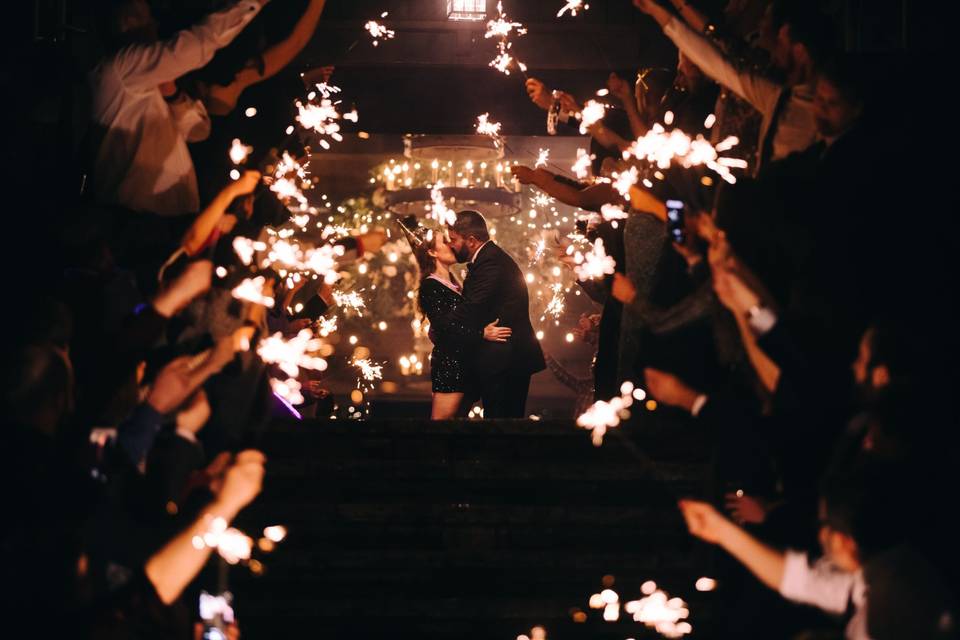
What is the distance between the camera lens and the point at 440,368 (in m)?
8.79

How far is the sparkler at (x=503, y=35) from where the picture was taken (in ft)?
31.0

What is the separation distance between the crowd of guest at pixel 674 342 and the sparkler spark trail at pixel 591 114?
0.15 m

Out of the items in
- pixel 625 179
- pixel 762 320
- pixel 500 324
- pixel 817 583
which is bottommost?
pixel 500 324

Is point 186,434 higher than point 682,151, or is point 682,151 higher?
point 682,151

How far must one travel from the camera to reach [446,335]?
8797mm

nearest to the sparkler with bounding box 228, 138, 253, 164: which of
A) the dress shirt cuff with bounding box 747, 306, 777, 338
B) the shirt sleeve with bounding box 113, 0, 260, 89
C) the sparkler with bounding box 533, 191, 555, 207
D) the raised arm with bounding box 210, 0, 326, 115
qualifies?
the raised arm with bounding box 210, 0, 326, 115

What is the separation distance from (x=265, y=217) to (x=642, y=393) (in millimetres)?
2822

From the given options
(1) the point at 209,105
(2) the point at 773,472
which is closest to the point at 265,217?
(1) the point at 209,105

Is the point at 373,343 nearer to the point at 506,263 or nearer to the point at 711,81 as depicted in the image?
the point at 506,263

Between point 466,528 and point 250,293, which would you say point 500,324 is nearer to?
point 250,293

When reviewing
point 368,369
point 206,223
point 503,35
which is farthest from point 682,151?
point 368,369

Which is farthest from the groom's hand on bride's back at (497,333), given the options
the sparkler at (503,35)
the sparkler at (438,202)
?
the sparkler at (503,35)

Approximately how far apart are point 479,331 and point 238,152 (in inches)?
93.5

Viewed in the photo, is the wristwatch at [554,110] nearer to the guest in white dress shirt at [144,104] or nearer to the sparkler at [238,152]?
the sparkler at [238,152]
